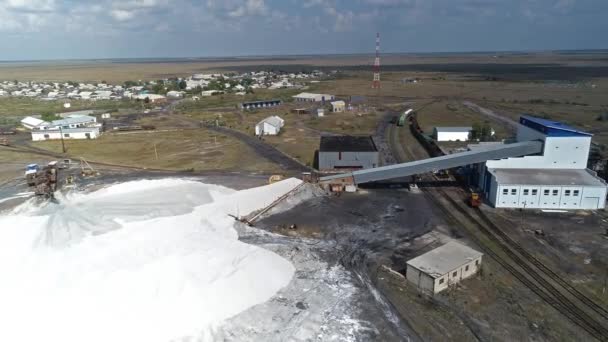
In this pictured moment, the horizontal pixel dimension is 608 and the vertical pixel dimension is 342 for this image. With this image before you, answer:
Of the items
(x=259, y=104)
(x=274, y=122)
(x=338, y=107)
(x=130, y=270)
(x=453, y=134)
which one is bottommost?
(x=130, y=270)

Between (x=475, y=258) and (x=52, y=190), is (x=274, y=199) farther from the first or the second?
(x=52, y=190)

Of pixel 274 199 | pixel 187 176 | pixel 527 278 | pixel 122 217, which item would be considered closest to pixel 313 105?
pixel 187 176

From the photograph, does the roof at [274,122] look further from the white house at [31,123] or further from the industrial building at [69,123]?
the white house at [31,123]

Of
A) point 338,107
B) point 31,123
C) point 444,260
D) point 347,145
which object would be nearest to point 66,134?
point 31,123

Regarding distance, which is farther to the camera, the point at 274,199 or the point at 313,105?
the point at 313,105

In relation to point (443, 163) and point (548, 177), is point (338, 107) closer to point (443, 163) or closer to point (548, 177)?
point (443, 163)

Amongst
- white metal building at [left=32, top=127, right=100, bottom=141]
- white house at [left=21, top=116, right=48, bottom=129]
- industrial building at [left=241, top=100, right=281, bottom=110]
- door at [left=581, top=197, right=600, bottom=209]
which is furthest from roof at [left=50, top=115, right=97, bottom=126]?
door at [left=581, top=197, right=600, bottom=209]
